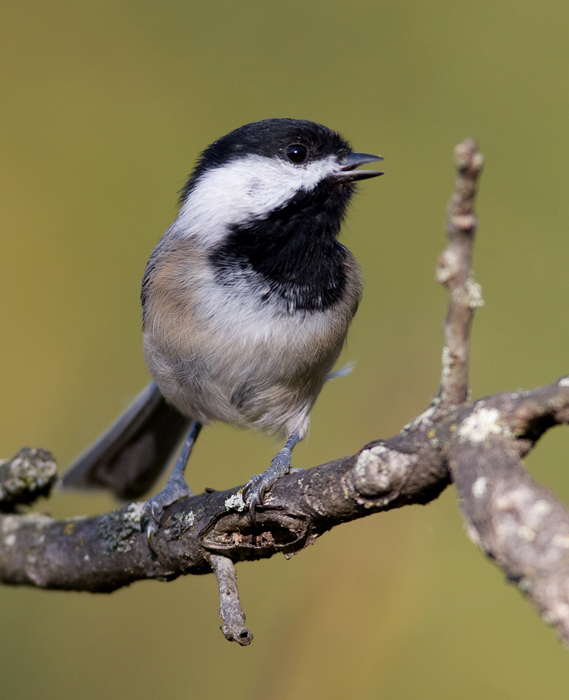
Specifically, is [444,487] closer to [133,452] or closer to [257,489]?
[257,489]

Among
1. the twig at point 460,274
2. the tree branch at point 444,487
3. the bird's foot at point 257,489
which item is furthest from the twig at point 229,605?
the twig at point 460,274

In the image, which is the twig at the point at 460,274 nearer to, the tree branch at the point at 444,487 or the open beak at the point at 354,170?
the tree branch at the point at 444,487

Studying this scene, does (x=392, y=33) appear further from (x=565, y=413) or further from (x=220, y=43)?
(x=565, y=413)

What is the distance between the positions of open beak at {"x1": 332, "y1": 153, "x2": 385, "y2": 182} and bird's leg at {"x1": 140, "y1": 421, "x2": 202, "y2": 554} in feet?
3.13

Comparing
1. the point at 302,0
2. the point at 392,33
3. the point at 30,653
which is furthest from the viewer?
the point at 302,0

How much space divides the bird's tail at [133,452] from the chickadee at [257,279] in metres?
0.46

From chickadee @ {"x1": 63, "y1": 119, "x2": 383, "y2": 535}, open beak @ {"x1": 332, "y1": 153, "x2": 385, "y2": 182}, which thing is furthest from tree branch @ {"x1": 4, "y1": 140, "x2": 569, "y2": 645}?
open beak @ {"x1": 332, "y1": 153, "x2": 385, "y2": 182}

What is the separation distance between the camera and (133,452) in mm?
2381

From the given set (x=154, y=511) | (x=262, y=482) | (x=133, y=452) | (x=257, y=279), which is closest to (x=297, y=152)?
(x=257, y=279)

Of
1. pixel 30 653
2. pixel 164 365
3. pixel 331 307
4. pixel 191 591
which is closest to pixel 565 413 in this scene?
pixel 331 307

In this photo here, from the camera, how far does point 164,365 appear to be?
6.18 feet

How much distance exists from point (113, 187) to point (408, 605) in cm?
201

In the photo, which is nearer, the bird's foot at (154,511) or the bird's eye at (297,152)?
the bird's foot at (154,511)

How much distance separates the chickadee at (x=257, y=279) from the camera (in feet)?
5.55
